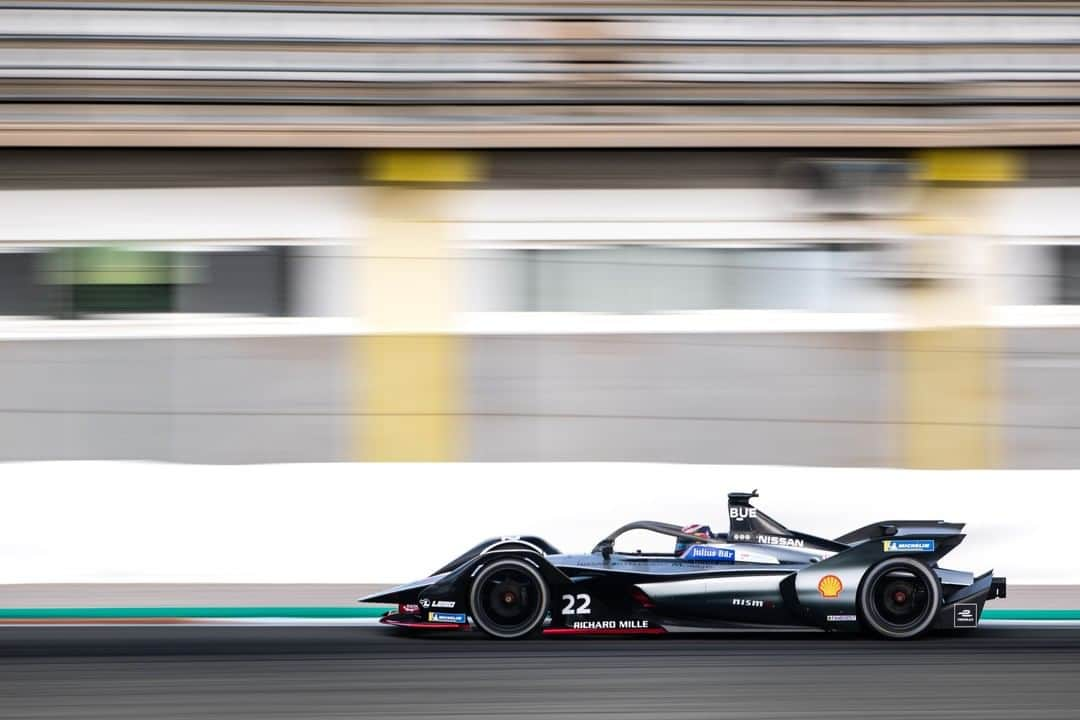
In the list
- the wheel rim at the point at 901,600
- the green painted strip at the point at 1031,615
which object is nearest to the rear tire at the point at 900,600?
the wheel rim at the point at 901,600

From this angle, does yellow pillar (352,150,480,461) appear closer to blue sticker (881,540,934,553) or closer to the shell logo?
the shell logo

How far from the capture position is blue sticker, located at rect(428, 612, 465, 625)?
304 inches

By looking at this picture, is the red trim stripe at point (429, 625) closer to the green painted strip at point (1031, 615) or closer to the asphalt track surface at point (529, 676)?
the asphalt track surface at point (529, 676)

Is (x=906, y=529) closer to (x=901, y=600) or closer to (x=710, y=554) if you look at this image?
(x=901, y=600)

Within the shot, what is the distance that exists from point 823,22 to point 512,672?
7.40 metres

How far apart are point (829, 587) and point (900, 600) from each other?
1.41 ft

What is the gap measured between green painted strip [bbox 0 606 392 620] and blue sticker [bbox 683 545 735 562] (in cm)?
228

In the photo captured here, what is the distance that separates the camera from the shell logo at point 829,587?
763cm

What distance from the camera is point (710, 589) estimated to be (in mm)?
7605

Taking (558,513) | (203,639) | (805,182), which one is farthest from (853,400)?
(203,639)

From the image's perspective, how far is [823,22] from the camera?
39.9 feet

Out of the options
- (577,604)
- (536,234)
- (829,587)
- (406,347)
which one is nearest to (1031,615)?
(829,587)

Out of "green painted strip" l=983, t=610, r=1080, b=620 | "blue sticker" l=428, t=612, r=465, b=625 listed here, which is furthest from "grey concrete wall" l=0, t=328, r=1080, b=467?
"blue sticker" l=428, t=612, r=465, b=625

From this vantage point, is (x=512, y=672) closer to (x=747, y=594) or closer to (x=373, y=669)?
(x=373, y=669)
